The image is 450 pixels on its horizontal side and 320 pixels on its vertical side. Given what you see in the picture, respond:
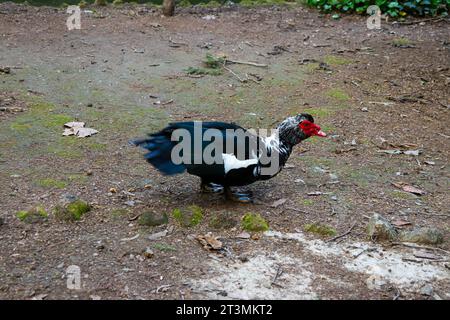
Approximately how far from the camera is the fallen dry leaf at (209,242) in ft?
13.2

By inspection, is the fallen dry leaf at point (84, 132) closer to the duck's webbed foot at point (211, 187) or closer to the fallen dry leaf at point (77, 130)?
the fallen dry leaf at point (77, 130)

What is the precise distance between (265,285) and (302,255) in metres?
0.49

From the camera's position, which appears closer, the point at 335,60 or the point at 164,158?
the point at 164,158

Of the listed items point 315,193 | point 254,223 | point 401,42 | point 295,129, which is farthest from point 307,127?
point 401,42

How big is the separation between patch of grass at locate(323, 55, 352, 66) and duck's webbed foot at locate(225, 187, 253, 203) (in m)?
4.02

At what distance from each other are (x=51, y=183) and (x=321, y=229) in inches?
87.7

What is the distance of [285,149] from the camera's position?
4.85 metres

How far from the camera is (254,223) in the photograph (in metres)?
4.34

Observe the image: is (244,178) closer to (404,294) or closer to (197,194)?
(197,194)

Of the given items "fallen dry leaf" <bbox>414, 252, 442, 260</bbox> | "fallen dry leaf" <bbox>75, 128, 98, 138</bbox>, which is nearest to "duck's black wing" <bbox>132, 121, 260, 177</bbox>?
"fallen dry leaf" <bbox>414, 252, 442, 260</bbox>

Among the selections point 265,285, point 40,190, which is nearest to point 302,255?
point 265,285

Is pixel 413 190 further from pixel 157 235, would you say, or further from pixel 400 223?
pixel 157 235

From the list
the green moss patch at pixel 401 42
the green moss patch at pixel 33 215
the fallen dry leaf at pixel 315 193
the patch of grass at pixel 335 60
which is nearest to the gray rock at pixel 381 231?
the fallen dry leaf at pixel 315 193

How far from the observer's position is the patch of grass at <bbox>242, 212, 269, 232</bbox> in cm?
432
